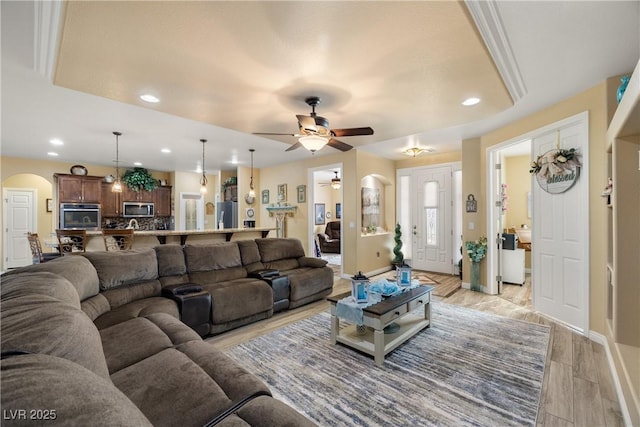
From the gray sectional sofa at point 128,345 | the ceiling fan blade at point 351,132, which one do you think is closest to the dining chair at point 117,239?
the gray sectional sofa at point 128,345

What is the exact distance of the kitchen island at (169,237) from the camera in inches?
157

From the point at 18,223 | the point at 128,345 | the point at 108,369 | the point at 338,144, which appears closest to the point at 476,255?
the point at 338,144

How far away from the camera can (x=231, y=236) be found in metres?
5.07

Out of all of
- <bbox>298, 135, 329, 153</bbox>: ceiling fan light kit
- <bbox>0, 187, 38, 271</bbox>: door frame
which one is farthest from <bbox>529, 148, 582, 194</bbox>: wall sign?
<bbox>0, 187, 38, 271</bbox>: door frame

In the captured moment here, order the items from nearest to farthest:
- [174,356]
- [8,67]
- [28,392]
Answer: [28,392], [174,356], [8,67]

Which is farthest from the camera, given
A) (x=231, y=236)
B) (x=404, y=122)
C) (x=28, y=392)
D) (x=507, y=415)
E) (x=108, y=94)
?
(x=231, y=236)

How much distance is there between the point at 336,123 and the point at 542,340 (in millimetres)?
3494

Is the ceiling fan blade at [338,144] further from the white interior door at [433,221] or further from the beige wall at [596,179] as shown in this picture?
the white interior door at [433,221]

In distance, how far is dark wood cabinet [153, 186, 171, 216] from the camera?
8164mm

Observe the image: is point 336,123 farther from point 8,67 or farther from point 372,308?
point 8,67

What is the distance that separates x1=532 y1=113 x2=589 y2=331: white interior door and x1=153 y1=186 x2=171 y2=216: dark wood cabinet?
8902 mm

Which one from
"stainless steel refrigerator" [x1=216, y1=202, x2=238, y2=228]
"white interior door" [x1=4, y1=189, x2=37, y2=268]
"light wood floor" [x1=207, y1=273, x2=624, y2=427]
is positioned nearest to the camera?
"light wood floor" [x1=207, y1=273, x2=624, y2=427]

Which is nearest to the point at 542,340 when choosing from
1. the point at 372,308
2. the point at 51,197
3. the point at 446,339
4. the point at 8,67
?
the point at 446,339

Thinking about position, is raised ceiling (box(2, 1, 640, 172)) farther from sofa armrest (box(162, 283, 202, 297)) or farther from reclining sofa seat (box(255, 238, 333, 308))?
sofa armrest (box(162, 283, 202, 297))
